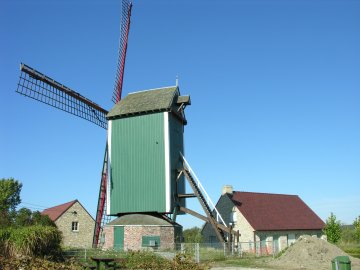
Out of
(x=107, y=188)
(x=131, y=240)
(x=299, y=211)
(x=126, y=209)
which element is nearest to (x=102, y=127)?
(x=107, y=188)

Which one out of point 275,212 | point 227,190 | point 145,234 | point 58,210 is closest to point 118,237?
point 145,234

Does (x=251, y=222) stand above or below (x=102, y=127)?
Result: below

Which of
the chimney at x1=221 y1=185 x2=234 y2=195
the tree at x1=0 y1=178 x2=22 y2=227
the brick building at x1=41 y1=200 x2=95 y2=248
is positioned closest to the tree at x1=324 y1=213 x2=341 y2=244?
the chimney at x1=221 y1=185 x2=234 y2=195

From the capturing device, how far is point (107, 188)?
2845 cm

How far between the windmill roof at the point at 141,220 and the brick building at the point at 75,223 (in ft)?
38.4

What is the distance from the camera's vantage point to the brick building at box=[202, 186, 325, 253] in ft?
108

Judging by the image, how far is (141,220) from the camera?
26.2 meters

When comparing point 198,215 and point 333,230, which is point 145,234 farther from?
point 333,230

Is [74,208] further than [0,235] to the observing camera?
Yes

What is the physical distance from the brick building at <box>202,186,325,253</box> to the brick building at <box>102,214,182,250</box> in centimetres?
675

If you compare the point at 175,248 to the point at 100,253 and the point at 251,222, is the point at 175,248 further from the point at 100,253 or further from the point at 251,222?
the point at 251,222

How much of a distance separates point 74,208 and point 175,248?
16.2 m

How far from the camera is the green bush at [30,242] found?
16516 millimetres

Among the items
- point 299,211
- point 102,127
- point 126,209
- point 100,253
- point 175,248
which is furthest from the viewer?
point 299,211
